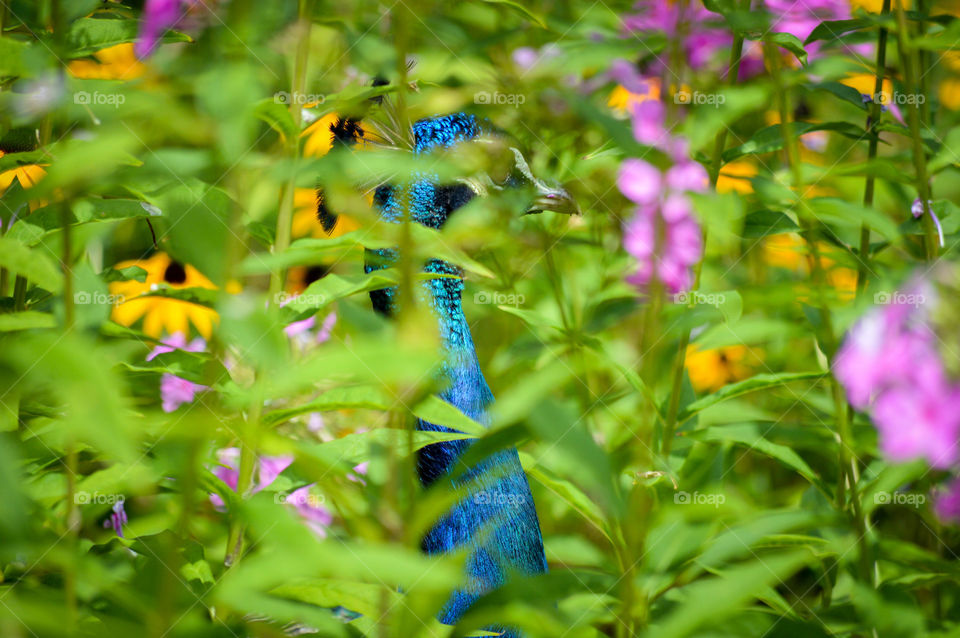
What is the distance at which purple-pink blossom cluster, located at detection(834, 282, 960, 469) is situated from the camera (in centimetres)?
79

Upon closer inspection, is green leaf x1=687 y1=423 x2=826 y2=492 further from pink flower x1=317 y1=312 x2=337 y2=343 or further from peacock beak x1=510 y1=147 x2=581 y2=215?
pink flower x1=317 y1=312 x2=337 y2=343

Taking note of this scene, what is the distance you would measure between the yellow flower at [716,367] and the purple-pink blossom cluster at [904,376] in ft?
1.41

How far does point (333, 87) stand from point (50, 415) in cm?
43

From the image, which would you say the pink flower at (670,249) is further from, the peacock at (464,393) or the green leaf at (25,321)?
the green leaf at (25,321)

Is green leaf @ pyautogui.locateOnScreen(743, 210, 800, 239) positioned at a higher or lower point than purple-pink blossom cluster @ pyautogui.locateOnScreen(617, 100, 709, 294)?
higher

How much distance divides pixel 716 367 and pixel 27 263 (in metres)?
1.17

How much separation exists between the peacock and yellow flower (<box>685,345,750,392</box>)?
60cm

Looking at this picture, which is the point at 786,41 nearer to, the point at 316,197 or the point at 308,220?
the point at 316,197

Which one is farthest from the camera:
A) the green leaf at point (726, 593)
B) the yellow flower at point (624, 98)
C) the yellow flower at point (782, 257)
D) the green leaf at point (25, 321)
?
the yellow flower at point (782, 257)

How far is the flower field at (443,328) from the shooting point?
309 millimetres

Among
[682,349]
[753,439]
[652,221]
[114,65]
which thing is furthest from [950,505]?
[114,65]

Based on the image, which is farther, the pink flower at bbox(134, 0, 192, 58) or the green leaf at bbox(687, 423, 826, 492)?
the green leaf at bbox(687, 423, 826, 492)

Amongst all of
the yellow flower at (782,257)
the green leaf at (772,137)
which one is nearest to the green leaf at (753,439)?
the green leaf at (772,137)

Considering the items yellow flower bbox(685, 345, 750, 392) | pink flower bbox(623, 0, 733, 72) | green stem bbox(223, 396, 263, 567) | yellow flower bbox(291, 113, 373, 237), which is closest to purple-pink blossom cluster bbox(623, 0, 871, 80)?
pink flower bbox(623, 0, 733, 72)
